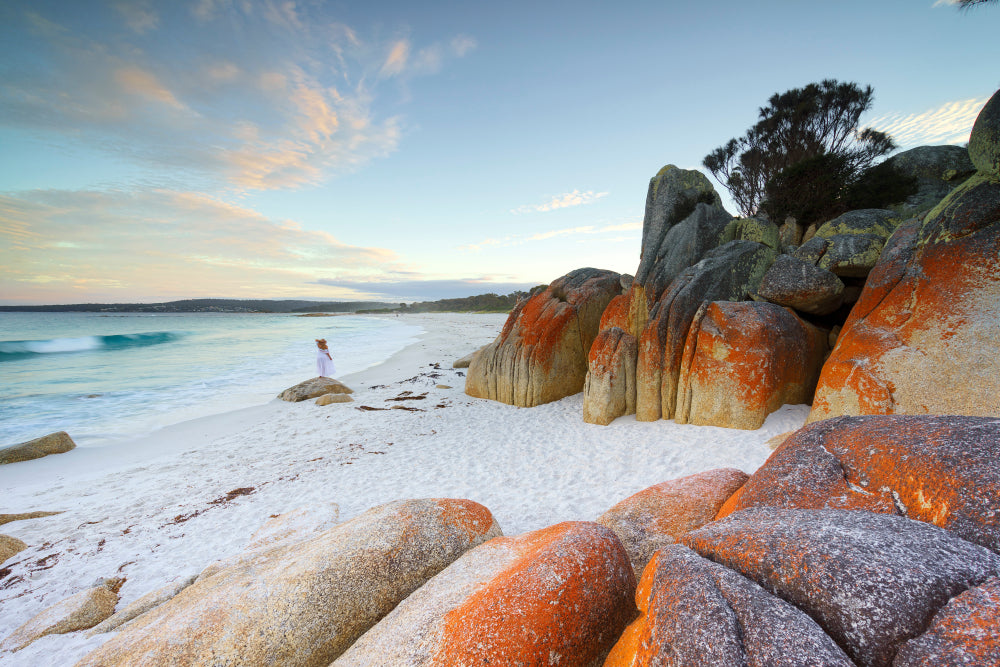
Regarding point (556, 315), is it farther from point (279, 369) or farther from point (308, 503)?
point (279, 369)

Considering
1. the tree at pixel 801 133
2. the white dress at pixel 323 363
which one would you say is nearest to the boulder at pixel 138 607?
the white dress at pixel 323 363

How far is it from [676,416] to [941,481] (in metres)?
6.46

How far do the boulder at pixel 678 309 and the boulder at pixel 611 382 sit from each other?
25 centimetres

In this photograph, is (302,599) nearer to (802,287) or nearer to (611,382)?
(611,382)

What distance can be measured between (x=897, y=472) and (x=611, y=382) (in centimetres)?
685

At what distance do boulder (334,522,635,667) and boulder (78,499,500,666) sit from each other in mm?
379

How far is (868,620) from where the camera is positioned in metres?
1.75

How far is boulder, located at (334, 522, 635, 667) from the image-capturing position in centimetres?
237

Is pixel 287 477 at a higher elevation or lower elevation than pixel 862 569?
lower

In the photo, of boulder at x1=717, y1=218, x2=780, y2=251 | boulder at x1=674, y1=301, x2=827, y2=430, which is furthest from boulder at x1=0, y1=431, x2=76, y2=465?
boulder at x1=717, y1=218, x2=780, y2=251

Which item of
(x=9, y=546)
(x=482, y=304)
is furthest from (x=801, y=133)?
(x=482, y=304)

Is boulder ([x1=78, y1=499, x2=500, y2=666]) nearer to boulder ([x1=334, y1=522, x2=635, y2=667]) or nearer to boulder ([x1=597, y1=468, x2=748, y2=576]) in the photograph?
boulder ([x1=334, y1=522, x2=635, y2=667])

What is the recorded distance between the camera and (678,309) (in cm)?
928

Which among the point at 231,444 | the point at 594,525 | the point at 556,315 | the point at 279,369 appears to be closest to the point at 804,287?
the point at 556,315
